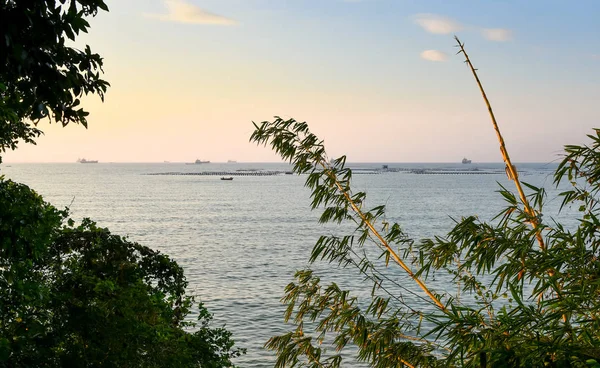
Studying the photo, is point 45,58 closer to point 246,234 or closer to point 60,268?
point 60,268

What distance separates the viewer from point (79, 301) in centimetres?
1044

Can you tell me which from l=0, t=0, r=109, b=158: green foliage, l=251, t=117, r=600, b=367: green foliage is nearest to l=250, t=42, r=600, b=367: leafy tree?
l=251, t=117, r=600, b=367: green foliage

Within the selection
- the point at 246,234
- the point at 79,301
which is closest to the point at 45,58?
the point at 79,301

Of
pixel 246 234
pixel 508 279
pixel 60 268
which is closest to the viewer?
pixel 508 279

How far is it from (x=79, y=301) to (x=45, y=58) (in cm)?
610

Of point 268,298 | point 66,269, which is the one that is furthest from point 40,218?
point 268,298

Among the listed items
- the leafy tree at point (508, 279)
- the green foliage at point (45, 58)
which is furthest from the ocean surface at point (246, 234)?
the green foliage at point (45, 58)

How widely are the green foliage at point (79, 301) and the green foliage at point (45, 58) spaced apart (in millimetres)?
1907

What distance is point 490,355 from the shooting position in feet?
22.8

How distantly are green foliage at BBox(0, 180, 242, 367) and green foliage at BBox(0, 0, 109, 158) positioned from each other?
1.91m

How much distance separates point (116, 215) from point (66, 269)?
258ft

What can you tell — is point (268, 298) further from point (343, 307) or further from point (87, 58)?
point (87, 58)

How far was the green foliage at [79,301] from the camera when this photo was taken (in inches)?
299

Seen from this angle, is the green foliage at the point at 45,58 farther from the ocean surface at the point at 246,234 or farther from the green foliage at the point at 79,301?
the ocean surface at the point at 246,234
